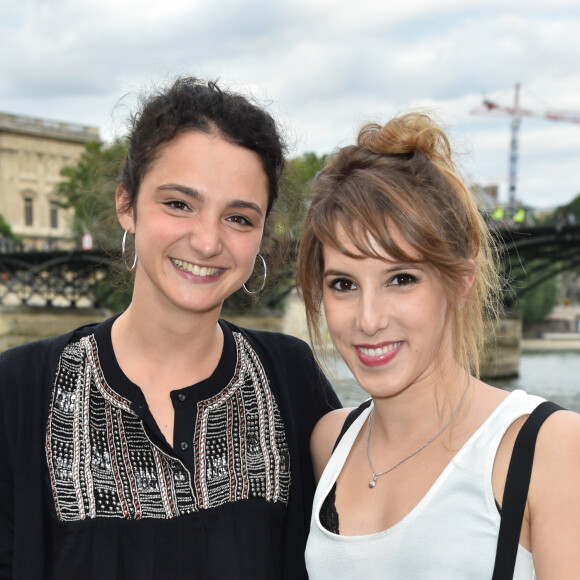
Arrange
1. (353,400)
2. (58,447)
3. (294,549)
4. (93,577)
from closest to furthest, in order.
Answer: (93,577)
(58,447)
(294,549)
(353,400)

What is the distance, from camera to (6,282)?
29828 millimetres

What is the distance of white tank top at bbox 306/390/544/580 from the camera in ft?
5.08

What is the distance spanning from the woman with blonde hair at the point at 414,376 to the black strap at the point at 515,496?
0.6 inches

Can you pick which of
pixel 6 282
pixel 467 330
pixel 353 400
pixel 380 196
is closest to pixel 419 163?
pixel 380 196

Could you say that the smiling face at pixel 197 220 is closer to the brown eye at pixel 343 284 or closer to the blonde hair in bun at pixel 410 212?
the blonde hair in bun at pixel 410 212

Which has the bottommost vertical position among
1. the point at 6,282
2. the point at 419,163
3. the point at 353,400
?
the point at 353,400

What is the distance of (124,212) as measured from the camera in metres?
2.20

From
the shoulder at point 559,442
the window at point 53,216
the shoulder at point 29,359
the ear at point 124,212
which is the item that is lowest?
the shoulder at point 559,442

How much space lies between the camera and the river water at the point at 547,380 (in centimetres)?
2010

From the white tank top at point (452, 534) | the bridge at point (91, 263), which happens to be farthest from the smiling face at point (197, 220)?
the bridge at point (91, 263)

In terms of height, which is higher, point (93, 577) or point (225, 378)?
point (225, 378)

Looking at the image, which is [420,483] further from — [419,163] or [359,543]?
[419,163]

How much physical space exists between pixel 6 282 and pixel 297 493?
29880mm

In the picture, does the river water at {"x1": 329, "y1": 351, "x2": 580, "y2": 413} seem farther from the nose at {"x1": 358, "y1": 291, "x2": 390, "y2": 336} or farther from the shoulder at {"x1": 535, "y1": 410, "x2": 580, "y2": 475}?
the shoulder at {"x1": 535, "y1": 410, "x2": 580, "y2": 475}
